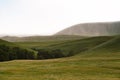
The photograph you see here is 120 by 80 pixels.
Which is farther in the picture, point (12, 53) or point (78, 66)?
point (12, 53)

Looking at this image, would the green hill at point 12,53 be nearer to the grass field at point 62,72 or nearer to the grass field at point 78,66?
the grass field at point 78,66

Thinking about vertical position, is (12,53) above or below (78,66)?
below

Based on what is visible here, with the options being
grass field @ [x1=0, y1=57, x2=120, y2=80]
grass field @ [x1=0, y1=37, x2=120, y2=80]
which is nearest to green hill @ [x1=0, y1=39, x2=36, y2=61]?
grass field @ [x1=0, y1=37, x2=120, y2=80]

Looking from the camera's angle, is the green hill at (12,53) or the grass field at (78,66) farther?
the green hill at (12,53)

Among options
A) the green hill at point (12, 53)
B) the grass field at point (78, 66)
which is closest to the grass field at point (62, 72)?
the grass field at point (78, 66)

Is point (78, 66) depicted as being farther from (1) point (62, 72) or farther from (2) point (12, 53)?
(2) point (12, 53)

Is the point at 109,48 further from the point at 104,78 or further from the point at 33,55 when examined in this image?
the point at 104,78

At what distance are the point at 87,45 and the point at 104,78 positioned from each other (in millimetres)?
135440

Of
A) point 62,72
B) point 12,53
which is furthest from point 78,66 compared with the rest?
point 12,53

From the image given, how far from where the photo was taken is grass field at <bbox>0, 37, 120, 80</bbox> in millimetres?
47781

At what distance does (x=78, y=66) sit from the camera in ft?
210

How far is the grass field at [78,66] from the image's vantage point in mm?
47781

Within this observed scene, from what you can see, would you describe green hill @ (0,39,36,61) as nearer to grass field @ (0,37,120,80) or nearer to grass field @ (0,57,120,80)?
grass field @ (0,37,120,80)

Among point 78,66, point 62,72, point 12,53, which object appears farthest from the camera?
point 12,53
